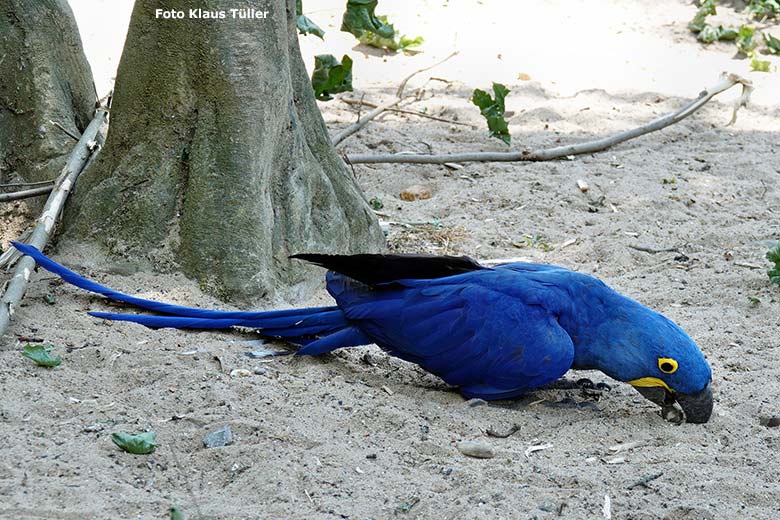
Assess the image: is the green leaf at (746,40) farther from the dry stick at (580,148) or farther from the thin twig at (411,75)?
the thin twig at (411,75)

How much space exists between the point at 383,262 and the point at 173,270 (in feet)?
2.55

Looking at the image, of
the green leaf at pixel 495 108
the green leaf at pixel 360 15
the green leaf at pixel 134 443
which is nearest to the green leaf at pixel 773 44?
the green leaf at pixel 495 108

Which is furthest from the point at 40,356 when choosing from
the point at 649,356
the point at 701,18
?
the point at 701,18

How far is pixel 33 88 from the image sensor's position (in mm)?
3650

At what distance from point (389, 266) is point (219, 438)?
0.86m

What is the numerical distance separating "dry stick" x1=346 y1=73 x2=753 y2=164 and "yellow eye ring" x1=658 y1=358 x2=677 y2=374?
2334 millimetres

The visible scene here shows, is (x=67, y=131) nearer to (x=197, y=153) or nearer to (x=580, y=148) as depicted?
(x=197, y=153)

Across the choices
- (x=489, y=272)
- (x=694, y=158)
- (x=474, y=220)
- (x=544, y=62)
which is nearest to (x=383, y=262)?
(x=489, y=272)

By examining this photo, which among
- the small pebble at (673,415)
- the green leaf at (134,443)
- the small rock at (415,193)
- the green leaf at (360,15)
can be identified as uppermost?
the green leaf at (360,15)

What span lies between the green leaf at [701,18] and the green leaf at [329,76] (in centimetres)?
338

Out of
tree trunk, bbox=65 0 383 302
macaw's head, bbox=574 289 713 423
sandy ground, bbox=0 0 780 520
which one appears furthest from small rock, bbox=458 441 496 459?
tree trunk, bbox=65 0 383 302

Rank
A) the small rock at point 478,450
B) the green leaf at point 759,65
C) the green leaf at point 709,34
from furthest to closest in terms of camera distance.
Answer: the green leaf at point 709,34, the green leaf at point 759,65, the small rock at point 478,450

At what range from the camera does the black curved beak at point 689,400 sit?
2836 millimetres

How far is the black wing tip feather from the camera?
3061 millimetres
